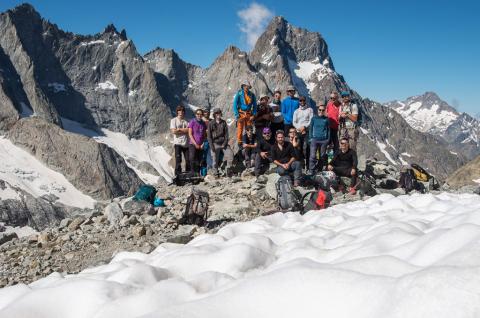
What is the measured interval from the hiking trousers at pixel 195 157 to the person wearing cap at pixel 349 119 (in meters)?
5.81

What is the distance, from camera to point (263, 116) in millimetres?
17312

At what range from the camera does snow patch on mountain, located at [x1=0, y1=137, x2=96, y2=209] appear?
145500 millimetres

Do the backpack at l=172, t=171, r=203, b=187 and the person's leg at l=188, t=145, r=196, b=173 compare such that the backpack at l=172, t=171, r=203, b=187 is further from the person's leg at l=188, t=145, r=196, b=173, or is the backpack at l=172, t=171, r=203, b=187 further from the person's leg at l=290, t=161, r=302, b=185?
the person's leg at l=290, t=161, r=302, b=185

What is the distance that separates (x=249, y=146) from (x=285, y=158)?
8.40 feet

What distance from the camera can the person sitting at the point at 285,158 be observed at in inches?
592

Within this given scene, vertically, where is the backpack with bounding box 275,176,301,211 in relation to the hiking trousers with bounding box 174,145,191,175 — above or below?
below

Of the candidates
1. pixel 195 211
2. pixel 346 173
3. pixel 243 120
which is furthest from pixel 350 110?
pixel 195 211

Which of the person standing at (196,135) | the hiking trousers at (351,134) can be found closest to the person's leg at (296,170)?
the hiking trousers at (351,134)

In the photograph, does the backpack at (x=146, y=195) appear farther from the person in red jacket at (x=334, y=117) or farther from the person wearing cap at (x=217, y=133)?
the person in red jacket at (x=334, y=117)

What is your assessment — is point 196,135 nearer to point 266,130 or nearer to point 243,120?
point 243,120

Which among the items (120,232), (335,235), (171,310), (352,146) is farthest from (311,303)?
(352,146)

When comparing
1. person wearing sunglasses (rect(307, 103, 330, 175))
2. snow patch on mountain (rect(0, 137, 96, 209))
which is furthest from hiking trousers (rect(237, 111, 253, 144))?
snow patch on mountain (rect(0, 137, 96, 209))

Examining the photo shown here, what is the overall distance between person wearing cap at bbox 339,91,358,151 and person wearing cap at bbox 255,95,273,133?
286 centimetres

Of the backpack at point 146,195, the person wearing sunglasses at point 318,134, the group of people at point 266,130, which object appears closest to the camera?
the backpack at point 146,195
